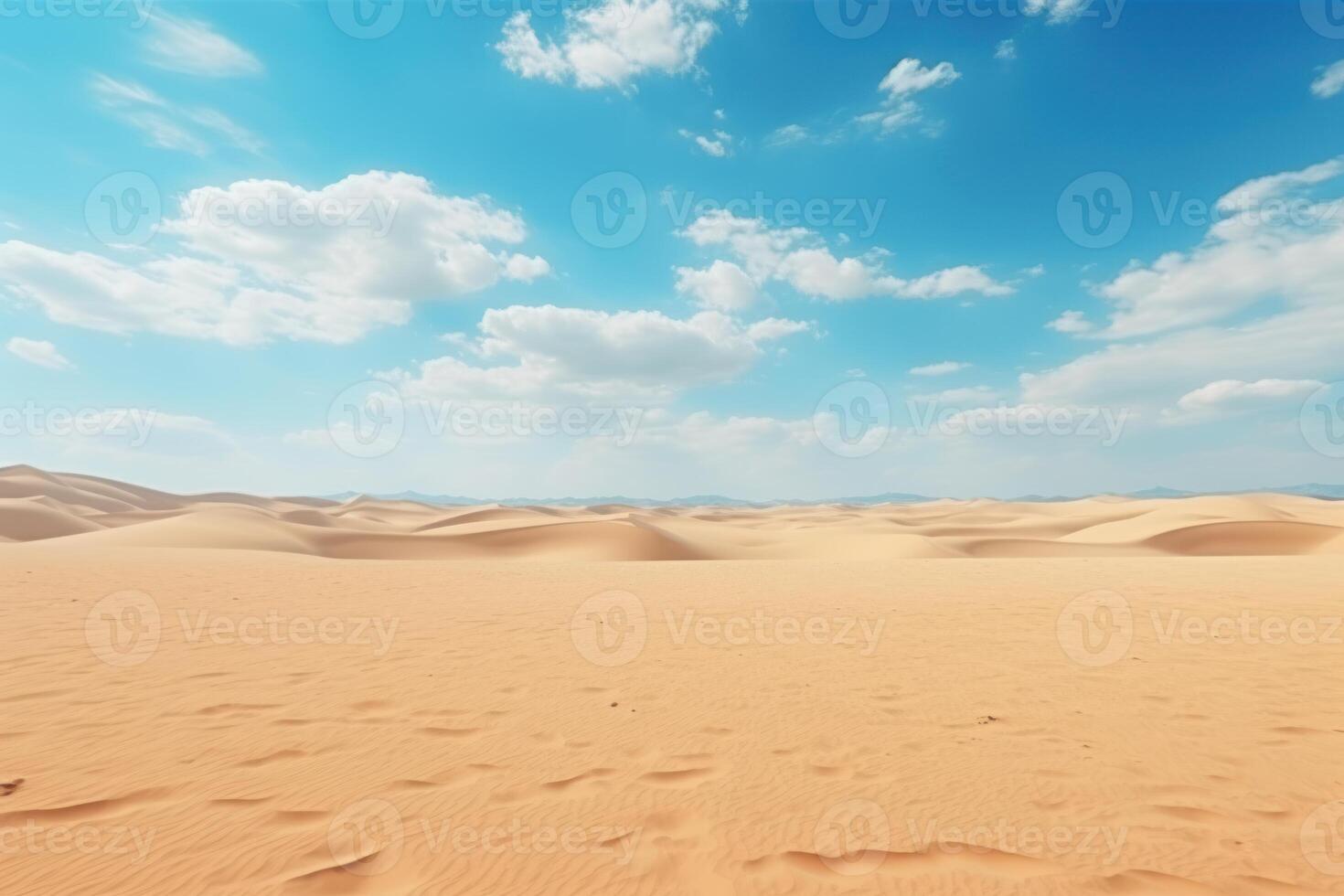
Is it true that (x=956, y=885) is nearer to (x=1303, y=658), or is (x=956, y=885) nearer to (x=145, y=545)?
(x=1303, y=658)

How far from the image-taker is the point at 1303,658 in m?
8.12

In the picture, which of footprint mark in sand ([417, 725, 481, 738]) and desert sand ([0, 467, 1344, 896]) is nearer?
desert sand ([0, 467, 1344, 896])

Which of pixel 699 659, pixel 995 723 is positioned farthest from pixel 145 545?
pixel 995 723

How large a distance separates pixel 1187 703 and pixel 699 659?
17.2ft
